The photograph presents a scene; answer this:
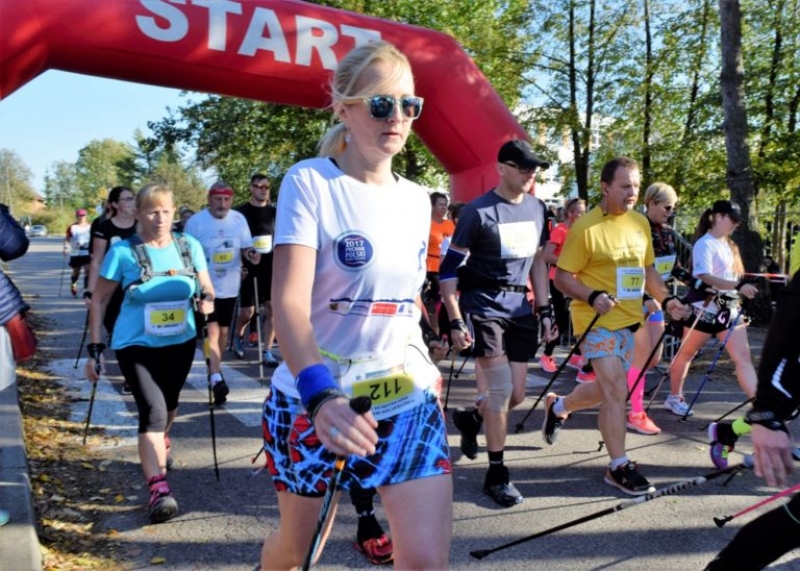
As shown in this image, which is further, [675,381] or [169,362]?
[675,381]

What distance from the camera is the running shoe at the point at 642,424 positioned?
5.95 m

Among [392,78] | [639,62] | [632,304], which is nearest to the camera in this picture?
[392,78]

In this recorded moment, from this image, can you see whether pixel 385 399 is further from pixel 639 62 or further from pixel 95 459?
pixel 639 62

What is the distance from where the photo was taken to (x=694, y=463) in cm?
520

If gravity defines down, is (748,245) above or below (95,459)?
above

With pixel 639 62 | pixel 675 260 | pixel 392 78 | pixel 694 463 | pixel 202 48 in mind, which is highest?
pixel 639 62

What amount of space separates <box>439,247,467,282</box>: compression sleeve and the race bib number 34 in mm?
1593

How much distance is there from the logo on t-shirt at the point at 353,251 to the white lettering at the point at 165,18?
19.6 feet

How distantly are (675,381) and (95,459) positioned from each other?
15.6 ft

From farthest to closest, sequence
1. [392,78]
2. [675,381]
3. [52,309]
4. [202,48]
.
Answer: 1. [52,309]
2. [202,48]
3. [675,381]
4. [392,78]

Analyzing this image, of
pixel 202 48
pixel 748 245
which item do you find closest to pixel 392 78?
pixel 202 48

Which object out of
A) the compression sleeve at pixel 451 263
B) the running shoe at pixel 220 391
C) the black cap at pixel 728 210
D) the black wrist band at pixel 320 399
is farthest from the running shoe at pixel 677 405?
the black wrist band at pixel 320 399

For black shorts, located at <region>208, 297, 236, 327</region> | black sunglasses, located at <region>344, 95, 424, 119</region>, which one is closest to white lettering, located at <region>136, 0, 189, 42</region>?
black shorts, located at <region>208, 297, 236, 327</region>

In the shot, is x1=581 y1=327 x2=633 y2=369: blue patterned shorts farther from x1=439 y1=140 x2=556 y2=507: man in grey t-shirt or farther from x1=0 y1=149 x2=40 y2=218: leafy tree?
x1=0 y1=149 x2=40 y2=218: leafy tree
